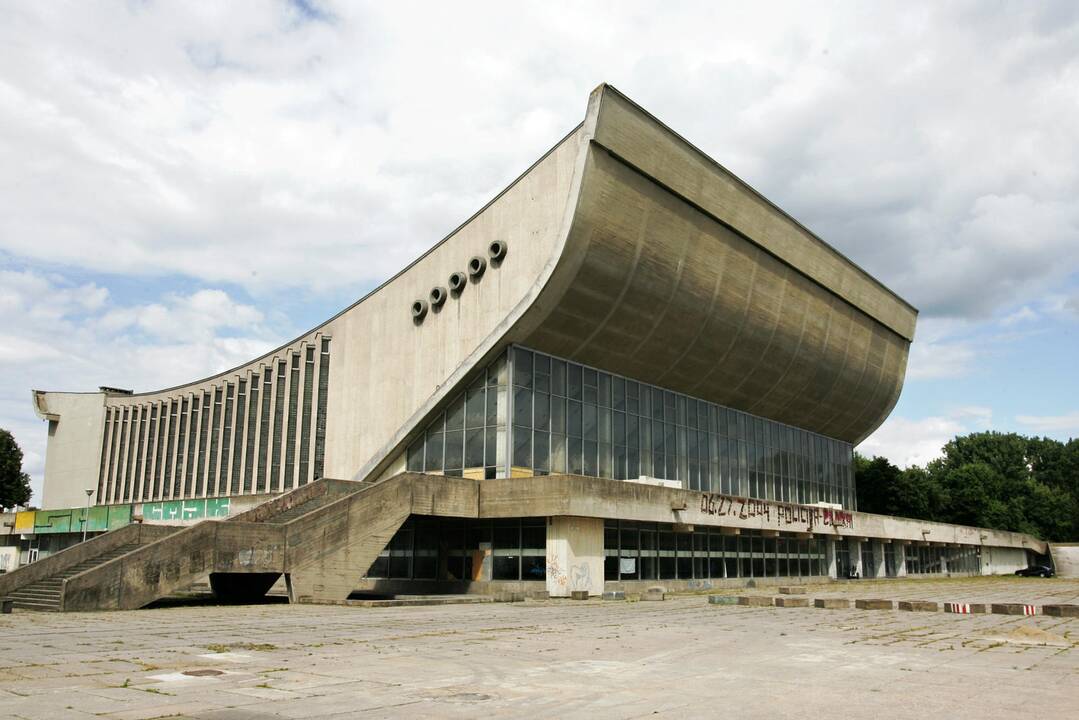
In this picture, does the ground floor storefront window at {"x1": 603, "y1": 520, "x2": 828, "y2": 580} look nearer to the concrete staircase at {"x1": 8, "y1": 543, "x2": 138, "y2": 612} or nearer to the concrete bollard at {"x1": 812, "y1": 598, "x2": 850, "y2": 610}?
the concrete bollard at {"x1": 812, "y1": 598, "x2": 850, "y2": 610}

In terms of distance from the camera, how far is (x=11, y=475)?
85.4 meters

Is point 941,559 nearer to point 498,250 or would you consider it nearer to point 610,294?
point 610,294

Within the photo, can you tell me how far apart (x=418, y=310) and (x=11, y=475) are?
64.7 metres

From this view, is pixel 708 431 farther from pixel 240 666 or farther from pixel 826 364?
pixel 240 666

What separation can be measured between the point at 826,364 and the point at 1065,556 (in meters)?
47.7

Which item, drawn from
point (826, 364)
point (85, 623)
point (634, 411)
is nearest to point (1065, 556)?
point (826, 364)

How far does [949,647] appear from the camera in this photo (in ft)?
53.3

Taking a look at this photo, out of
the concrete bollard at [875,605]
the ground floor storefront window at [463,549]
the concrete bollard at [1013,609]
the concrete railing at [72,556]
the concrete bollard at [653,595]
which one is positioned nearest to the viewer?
the concrete railing at [72,556]

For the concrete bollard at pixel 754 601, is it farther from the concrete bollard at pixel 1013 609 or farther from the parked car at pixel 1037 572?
the parked car at pixel 1037 572

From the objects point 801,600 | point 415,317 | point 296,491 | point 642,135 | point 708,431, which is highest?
point 642,135

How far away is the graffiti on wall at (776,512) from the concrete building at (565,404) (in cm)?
19

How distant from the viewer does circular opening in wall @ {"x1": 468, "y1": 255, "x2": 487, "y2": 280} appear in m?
39.6

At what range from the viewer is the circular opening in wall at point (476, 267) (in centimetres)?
3962

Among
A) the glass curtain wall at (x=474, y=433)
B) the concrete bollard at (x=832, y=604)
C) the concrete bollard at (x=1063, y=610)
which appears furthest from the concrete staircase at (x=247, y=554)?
the concrete bollard at (x=1063, y=610)
